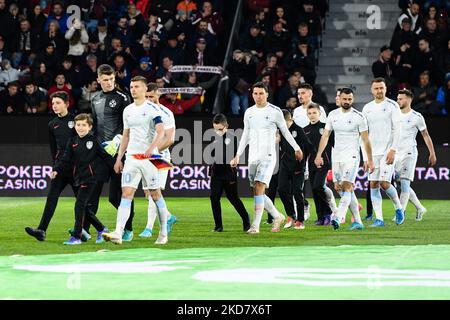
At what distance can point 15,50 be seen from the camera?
97.2 feet

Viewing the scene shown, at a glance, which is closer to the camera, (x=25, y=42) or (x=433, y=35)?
(x=433, y=35)

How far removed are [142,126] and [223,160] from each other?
288 cm

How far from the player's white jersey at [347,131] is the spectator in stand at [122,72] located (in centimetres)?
1088

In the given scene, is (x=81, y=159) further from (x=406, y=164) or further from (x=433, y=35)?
(x=433, y=35)

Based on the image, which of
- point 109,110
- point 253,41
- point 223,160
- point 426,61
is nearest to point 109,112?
point 109,110

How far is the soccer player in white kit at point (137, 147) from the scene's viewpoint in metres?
14.7

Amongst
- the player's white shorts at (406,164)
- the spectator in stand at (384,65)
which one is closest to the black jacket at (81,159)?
the player's white shorts at (406,164)

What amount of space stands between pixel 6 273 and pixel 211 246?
146 inches

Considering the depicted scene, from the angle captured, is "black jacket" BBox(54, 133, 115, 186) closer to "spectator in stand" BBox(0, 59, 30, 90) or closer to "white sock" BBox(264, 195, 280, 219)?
"white sock" BBox(264, 195, 280, 219)

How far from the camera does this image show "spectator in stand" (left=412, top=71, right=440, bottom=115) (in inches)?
1040

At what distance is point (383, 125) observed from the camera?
1838cm

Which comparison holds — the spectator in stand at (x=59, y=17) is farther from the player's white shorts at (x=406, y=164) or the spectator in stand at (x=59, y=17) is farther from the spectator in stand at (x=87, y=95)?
the player's white shorts at (x=406, y=164)
